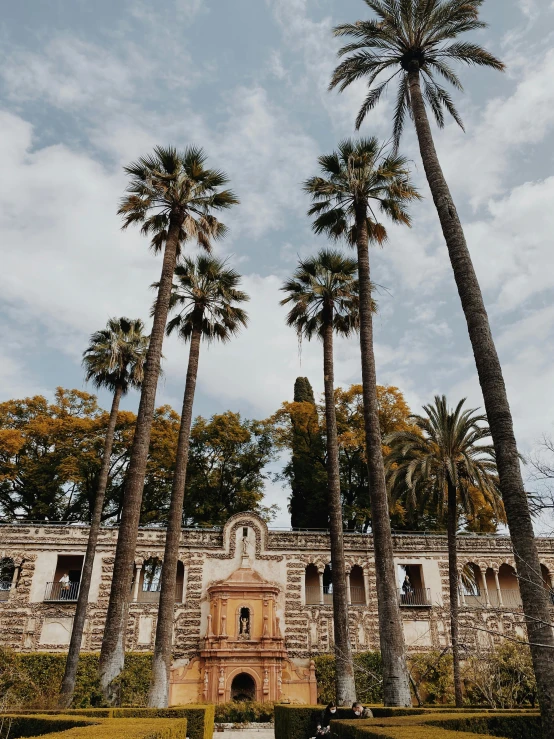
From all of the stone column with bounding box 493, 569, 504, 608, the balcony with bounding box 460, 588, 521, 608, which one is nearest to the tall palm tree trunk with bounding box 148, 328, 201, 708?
the balcony with bounding box 460, 588, 521, 608

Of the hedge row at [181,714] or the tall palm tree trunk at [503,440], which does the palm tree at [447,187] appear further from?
the hedge row at [181,714]

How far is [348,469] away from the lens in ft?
133

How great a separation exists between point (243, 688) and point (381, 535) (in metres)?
18.1

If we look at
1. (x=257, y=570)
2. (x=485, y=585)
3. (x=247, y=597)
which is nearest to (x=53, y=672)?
(x=247, y=597)

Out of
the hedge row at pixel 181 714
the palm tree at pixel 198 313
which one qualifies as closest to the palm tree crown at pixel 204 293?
the palm tree at pixel 198 313

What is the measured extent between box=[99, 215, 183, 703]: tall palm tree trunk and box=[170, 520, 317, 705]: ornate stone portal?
15.1 meters

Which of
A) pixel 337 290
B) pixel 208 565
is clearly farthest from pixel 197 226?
pixel 208 565

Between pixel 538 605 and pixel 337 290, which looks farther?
pixel 337 290

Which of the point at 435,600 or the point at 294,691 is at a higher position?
the point at 435,600

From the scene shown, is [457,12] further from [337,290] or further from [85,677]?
[85,677]

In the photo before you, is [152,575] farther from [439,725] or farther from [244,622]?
[439,725]

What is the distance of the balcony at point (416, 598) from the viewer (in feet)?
101

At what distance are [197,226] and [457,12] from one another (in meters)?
10.5

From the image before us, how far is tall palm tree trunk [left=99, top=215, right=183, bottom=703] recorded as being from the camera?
546 inches
